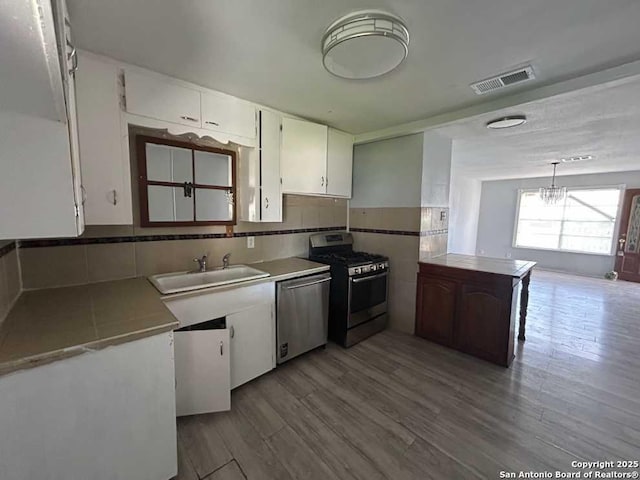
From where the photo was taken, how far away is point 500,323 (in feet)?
8.07

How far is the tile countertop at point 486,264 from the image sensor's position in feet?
8.35

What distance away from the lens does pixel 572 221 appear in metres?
6.39

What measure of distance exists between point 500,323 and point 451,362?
0.57 metres

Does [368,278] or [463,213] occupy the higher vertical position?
→ [463,213]

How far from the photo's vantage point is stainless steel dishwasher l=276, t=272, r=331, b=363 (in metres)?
2.31

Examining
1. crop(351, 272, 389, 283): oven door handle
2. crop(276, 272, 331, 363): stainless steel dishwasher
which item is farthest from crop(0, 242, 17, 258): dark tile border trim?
crop(351, 272, 389, 283): oven door handle

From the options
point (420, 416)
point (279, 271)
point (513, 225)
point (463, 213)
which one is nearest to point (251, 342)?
point (279, 271)

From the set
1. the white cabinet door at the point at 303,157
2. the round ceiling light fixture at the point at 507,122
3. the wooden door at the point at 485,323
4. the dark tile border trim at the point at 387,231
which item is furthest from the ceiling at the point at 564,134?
the wooden door at the point at 485,323

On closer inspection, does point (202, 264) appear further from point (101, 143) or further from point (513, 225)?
point (513, 225)

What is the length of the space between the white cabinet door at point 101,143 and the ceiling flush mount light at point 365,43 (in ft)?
4.43

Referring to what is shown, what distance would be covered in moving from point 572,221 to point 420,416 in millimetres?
7146

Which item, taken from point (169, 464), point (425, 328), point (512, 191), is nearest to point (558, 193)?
point (512, 191)

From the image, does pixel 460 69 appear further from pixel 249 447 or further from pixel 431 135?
pixel 249 447

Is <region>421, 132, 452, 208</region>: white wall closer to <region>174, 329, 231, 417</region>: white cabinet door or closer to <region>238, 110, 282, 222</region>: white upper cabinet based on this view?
<region>238, 110, 282, 222</region>: white upper cabinet
